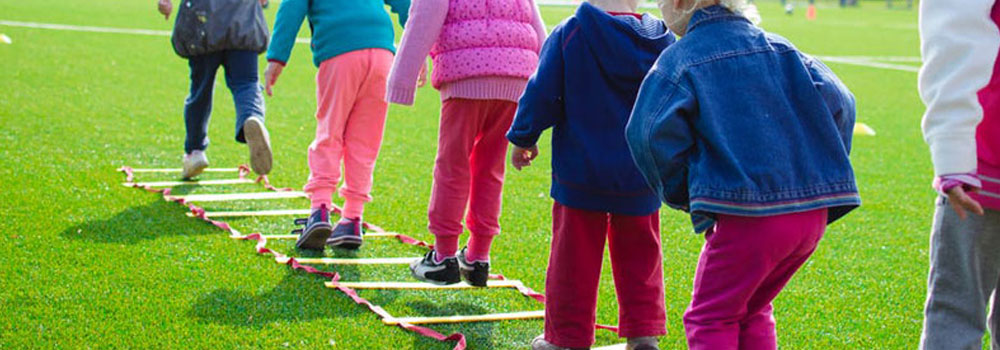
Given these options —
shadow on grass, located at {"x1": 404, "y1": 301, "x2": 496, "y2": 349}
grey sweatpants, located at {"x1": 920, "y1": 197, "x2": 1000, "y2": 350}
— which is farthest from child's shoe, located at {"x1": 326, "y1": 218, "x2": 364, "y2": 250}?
grey sweatpants, located at {"x1": 920, "y1": 197, "x2": 1000, "y2": 350}

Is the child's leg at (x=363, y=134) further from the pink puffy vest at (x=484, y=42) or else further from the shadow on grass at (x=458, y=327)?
the shadow on grass at (x=458, y=327)

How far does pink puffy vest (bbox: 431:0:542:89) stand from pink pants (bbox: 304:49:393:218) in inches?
29.8

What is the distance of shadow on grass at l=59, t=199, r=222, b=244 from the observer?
534 centimetres

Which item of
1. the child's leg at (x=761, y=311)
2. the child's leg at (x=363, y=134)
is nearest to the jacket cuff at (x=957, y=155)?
the child's leg at (x=761, y=311)

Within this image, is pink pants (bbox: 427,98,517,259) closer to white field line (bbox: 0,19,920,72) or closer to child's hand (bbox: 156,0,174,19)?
child's hand (bbox: 156,0,174,19)

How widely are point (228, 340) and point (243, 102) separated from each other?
276cm

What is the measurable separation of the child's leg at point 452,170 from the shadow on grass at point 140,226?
1469 millimetres

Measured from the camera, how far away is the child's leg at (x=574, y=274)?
3.82 metres

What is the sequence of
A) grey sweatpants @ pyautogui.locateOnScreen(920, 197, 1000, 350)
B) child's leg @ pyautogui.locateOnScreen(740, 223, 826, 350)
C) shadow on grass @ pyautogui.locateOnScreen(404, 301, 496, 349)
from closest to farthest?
grey sweatpants @ pyautogui.locateOnScreen(920, 197, 1000, 350) < child's leg @ pyautogui.locateOnScreen(740, 223, 826, 350) < shadow on grass @ pyautogui.locateOnScreen(404, 301, 496, 349)

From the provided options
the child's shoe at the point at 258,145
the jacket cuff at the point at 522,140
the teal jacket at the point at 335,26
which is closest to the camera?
the jacket cuff at the point at 522,140

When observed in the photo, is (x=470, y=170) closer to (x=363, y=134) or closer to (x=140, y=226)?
(x=363, y=134)

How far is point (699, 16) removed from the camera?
3.06 metres

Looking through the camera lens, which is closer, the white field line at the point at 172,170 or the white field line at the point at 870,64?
the white field line at the point at 172,170

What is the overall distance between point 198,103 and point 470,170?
2866 millimetres
